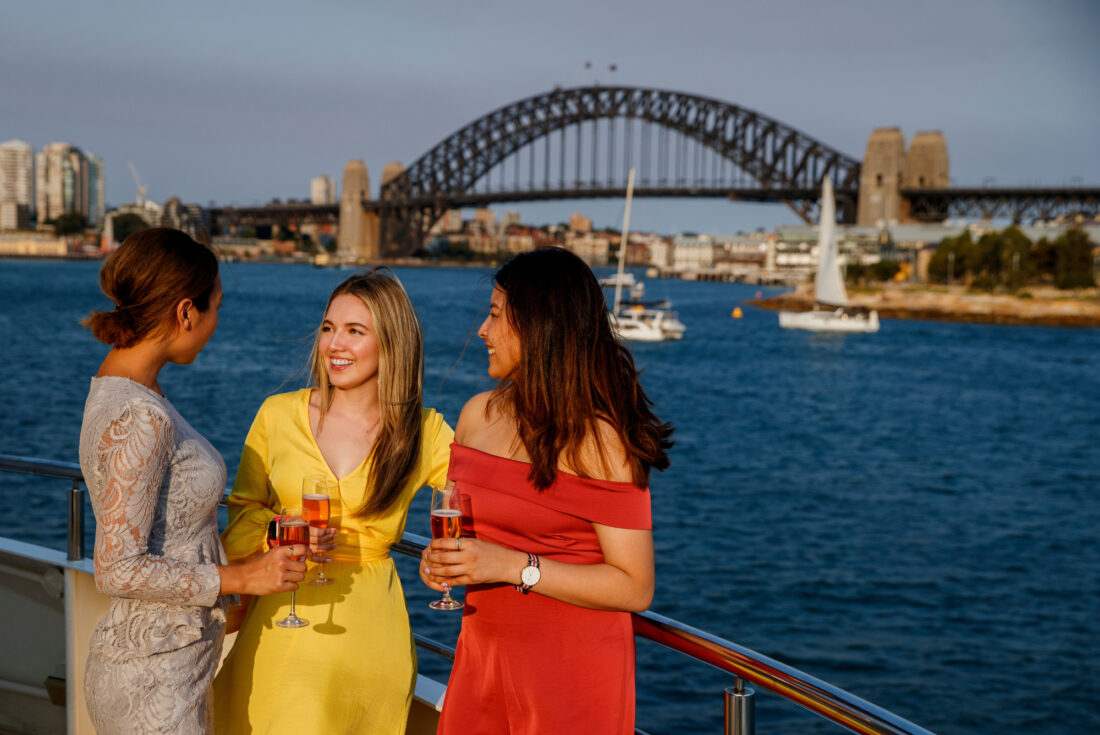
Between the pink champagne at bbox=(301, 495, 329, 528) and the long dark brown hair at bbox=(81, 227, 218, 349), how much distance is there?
0.36 m

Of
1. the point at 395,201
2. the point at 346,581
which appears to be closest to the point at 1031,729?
the point at 346,581

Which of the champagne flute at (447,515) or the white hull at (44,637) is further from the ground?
the champagne flute at (447,515)

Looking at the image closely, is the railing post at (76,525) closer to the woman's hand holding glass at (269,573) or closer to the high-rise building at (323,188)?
the woman's hand holding glass at (269,573)

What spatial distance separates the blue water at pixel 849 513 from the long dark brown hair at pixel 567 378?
0.19 meters

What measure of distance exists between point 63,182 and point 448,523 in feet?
562

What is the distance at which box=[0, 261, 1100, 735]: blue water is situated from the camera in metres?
8.48

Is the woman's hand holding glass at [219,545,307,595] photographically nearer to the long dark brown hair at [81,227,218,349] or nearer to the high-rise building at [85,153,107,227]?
the long dark brown hair at [81,227,218,349]

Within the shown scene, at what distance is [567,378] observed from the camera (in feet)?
4.97

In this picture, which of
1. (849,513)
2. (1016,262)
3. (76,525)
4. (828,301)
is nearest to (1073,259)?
(1016,262)

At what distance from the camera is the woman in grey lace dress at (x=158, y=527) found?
5.20 ft

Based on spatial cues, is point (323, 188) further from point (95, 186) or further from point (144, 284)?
point (144, 284)

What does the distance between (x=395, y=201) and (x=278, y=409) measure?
299ft

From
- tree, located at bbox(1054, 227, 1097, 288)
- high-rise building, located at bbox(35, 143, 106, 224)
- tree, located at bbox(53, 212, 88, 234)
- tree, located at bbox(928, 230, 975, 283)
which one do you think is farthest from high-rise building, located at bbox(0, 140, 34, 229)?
tree, located at bbox(1054, 227, 1097, 288)

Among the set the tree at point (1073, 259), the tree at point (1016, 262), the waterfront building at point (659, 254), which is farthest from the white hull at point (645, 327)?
the waterfront building at point (659, 254)
